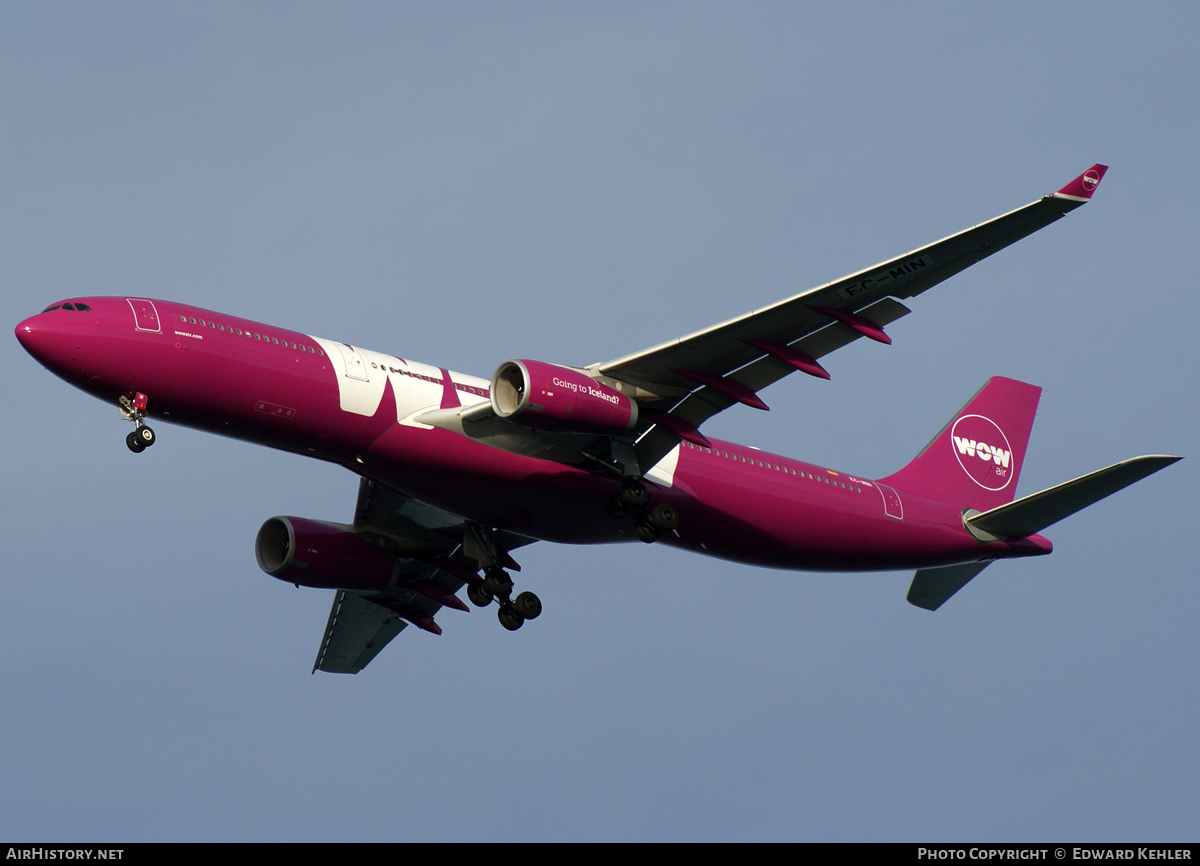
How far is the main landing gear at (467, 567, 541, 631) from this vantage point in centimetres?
3381

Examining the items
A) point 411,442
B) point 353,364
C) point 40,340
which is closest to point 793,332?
point 411,442

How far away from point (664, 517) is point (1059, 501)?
34.1ft

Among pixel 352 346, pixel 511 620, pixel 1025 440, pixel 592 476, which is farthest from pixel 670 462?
pixel 1025 440

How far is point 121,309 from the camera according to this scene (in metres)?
27.9

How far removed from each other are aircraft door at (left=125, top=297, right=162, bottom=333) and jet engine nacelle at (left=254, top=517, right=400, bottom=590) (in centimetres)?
795

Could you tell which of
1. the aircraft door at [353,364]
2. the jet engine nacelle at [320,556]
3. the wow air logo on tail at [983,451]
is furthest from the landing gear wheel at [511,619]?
the wow air logo on tail at [983,451]

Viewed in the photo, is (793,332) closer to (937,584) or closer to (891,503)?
(891,503)

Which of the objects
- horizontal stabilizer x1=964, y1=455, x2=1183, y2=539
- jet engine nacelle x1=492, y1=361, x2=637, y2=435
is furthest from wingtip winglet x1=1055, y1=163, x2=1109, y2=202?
jet engine nacelle x1=492, y1=361, x2=637, y2=435

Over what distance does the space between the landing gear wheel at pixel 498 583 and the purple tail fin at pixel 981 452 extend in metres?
10.9

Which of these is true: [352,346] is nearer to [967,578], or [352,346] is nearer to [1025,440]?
[967,578]

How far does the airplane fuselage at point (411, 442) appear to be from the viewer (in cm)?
2762

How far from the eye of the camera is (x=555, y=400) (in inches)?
1121

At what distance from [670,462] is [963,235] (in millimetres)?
8921

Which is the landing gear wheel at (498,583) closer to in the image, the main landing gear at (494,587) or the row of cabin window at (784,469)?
the main landing gear at (494,587)
